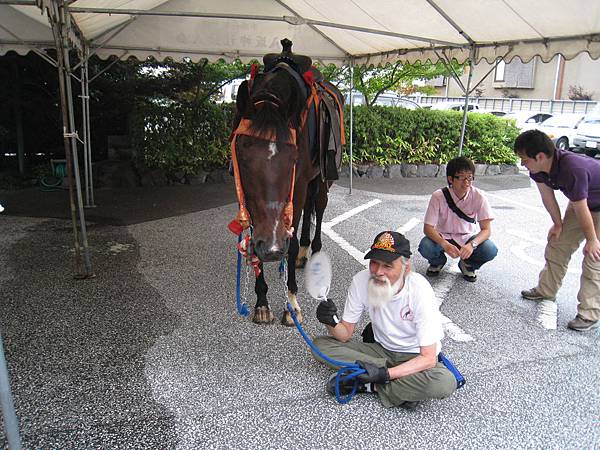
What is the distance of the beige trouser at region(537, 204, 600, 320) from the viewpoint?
367 centimetres

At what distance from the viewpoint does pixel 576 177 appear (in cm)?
350

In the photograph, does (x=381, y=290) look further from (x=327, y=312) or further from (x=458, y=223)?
(x=458, y=223)

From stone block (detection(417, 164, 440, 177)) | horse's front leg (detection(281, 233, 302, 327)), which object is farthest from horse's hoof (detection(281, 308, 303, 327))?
stone block (detection(417, 164, 440, 177))

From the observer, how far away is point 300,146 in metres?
3.33

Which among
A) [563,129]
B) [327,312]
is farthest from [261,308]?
[563,129]

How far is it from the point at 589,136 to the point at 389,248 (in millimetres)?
16549

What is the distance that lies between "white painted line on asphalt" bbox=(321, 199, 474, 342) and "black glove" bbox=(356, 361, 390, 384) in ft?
4.00

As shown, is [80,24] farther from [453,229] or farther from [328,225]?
[453,229]

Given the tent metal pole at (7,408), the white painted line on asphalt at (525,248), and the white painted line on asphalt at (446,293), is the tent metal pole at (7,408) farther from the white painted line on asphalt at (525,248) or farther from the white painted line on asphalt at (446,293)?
the white painted line on asphalt at (525,248)

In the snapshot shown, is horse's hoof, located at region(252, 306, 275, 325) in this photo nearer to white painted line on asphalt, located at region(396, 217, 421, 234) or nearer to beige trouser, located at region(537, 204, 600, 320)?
beige trouser, located at region(537, 204, 600, 320)

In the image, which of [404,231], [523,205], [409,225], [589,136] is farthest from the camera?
[589,136]

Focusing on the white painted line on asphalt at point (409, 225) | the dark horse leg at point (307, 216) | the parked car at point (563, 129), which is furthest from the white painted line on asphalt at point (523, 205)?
the parked car at point (563, 129)

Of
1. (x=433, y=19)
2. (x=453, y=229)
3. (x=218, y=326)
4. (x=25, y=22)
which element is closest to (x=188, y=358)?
(x=218, y=326)

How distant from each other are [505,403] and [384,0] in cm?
432
